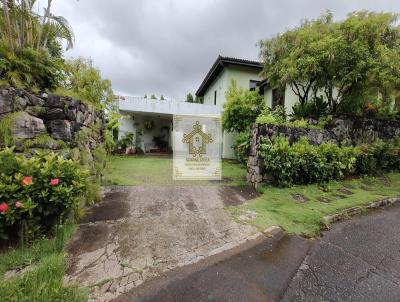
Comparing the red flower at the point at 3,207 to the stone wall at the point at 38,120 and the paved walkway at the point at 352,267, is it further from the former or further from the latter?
the paved walkway at the point at 352,267

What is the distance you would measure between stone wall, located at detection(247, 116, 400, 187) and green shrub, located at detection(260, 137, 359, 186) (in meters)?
0.25

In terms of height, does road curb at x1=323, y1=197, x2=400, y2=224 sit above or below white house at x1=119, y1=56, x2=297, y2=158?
below

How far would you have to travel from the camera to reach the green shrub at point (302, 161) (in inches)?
218

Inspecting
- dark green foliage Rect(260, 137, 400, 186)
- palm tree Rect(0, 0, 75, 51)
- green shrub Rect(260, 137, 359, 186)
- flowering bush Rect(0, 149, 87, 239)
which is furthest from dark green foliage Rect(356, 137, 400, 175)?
palm tree Rect(0, 0, 75, 51)

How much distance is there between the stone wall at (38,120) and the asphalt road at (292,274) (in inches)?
108

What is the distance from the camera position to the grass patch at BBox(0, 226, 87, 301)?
69.2 inches

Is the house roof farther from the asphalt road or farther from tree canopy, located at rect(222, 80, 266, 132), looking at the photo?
the asphalt road

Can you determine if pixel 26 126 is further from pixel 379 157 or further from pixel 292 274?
pixel 379 157

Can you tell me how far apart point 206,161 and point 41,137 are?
5654 millimetres

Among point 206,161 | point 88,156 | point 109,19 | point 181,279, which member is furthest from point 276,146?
point 109,19

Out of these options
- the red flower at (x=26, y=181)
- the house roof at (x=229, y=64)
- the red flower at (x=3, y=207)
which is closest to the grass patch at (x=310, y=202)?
the red flower at (x=26, y=181)

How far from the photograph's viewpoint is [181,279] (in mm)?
2162

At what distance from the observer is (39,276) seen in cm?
195

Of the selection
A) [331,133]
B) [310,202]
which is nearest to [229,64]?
[331,133]
